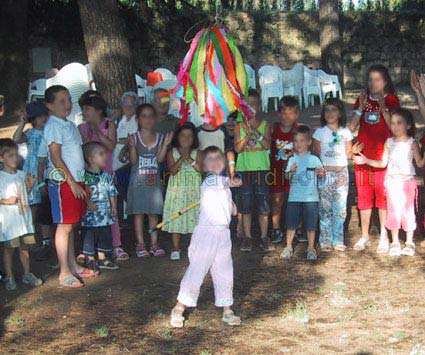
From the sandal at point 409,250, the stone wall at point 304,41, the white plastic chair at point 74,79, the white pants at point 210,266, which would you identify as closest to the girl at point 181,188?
the white pants at point 210,266

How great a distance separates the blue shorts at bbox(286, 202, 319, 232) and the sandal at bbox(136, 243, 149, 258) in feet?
4.28

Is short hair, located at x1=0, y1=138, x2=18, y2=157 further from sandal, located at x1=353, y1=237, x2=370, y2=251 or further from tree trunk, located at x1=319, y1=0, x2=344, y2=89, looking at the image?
tree trunk, located at x1=319, y1=0, x2=344, y2=89

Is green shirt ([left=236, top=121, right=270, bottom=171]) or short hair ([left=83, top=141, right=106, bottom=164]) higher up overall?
short hair ([left=83, top=141, right=106, bottom=164])

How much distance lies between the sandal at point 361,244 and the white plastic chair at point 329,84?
10278mm

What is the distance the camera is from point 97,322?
486 cm

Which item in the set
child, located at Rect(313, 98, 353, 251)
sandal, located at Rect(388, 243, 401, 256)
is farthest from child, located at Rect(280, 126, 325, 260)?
sandal, located at Rect(388, 243, 401, 256)

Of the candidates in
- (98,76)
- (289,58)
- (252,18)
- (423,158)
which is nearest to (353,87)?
(289,58)

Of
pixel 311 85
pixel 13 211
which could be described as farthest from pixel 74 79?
pixel 13 211

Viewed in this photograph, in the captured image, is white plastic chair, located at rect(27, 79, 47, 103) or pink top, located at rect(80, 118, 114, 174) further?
white plastic chair, located at rect(27, 79, 47, 103)

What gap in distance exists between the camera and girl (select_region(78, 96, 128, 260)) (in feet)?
21.2

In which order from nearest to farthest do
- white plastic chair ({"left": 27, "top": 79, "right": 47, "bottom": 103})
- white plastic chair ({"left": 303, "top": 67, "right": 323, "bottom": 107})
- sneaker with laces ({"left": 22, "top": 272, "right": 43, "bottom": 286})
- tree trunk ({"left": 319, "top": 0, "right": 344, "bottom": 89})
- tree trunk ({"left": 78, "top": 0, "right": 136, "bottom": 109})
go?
sneaker with laces ({"left": 22, "top": 272, "right": 43, "bottom": 286}) < tree trunk ({"left": 78, "top": 0, "right": 136, "bottom": 109}) < white plastic chair ({"left": 27, "top": 79, "right": 47, "bottom": 103}) < tree trunk ({"left": 319, "top": 0, "right": 344, "bottom": 89}) < white plastic chair ({"left": 303, "top": 67, "right": 323, "bottom": 107})

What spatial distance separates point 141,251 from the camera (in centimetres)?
658

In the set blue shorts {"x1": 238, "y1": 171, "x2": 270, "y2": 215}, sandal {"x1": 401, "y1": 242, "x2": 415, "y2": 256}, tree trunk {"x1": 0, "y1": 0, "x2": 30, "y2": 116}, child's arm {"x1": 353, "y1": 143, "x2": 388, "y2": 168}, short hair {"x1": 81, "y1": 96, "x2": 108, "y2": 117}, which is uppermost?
tree trunk {"x1": 0, "y1": 0, "x2": 30, "y2": 116}

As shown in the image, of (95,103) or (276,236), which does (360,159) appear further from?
(95,103)
